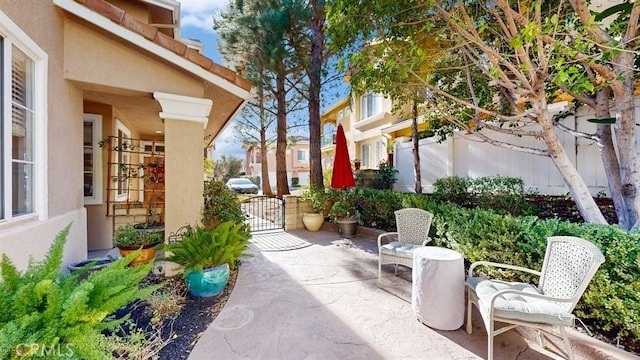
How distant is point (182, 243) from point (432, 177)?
9536mm

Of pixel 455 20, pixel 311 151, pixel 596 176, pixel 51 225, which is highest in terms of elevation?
pixel 455 20

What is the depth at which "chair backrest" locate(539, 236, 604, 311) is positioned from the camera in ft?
10.7

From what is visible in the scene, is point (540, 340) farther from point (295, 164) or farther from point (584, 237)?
point (295, 164)

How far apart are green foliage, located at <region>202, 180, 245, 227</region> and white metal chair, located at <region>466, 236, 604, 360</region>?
4.98 m

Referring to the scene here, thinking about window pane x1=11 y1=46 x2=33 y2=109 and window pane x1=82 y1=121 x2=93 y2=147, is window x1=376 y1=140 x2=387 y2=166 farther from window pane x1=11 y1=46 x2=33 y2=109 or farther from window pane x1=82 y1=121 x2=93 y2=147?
window pane x1=11 y1=46 x2=33 y2=109

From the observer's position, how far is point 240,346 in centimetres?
369

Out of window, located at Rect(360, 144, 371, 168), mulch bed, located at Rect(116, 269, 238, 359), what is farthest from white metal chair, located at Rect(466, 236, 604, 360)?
window, located at Rect(360, 144, 371, 168)

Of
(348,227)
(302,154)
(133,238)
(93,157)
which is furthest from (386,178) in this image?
(302,154)

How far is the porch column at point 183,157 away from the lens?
5.64m

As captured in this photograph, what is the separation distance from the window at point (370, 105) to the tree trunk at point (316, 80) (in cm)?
619

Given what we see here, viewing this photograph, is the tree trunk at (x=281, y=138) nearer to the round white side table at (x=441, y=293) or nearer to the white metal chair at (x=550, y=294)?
the round white side table at (x=441, y=293)

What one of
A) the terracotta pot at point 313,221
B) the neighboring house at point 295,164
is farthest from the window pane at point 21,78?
the neighboring house at point 295,164

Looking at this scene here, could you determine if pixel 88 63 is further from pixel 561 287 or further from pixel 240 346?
pixel 561 287

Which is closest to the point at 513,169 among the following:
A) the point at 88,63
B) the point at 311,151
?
the point at 311,151
